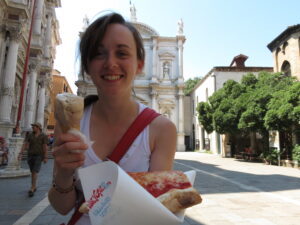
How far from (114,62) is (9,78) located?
14514 millimetres

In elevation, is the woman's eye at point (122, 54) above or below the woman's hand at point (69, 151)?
above

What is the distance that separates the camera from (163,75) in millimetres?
40438

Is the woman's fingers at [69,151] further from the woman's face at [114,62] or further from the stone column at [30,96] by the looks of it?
the stone column at [30,96]

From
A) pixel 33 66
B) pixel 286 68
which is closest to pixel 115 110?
pixel 33 66

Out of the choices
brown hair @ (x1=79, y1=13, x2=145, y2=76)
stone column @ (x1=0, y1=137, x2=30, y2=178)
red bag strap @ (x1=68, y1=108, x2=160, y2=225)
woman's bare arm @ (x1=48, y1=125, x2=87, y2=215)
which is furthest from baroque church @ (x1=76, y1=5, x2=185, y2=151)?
woman's bare arm @ (x1=48, y1=125, x2=87, y2=215)

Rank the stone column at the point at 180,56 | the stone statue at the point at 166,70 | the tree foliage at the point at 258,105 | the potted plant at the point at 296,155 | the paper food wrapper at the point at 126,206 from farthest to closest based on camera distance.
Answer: the stone statue at the point at 166,70 → the stone column at the point at 180,56 → the potted plant at the point at 296,155 → the tree foliage at the point at 258,105 → the paper food wrapper at the point at 126,206

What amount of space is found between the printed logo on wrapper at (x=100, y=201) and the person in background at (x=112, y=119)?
23 centimetres

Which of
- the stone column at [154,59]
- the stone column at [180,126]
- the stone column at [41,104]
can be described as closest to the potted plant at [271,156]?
the stone column at [180,126]

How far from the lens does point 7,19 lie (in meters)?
13.4

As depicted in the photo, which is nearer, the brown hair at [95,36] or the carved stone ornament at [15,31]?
the brown hair at [95,36]

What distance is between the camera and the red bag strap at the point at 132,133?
114 cm

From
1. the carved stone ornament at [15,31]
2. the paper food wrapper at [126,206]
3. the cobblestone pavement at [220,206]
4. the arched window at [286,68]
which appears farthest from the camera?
the arched window at [286,68]

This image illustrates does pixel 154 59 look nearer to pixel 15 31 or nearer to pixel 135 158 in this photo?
pixel 15 31

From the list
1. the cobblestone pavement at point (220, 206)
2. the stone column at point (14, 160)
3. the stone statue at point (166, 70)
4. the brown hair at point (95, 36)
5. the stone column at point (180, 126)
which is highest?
the stone statue at point (166, 70)
